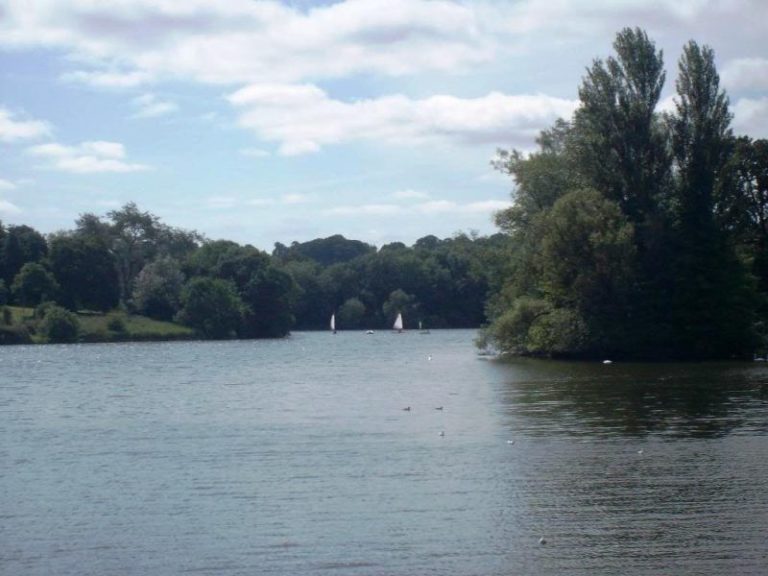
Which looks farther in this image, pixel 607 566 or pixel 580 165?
pixel 580 165

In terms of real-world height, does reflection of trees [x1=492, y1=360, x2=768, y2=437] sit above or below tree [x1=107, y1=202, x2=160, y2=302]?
below

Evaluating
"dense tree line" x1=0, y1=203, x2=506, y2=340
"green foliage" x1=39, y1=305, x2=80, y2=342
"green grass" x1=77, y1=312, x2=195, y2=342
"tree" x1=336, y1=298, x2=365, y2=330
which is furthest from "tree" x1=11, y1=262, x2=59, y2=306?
"tree" x1=336, y1=298, x2=365, y2=330

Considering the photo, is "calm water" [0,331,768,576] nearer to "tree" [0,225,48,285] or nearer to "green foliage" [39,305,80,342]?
"green foliage" [39,305,80,342]

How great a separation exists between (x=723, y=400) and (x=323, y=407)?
49.3 ft

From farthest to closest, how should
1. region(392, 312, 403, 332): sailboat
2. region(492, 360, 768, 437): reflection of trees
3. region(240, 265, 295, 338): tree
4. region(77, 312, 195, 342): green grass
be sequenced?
region(392, 312, 403, 332): sailboat, region(240, 265, 295, 338): tree, region(77, 312, 195, 342): green grass, region(492, 360, 768, 437): reflection of trees

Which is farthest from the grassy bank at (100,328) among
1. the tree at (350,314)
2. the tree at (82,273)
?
the tree at (350,314)

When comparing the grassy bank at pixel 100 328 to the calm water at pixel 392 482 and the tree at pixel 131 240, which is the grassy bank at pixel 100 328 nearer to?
the tree at pixel 131 240

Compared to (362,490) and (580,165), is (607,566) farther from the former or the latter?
(580,165)

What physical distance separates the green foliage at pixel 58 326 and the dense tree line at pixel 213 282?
0.30 meters

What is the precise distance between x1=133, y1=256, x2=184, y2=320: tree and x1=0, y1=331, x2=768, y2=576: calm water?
8967cm

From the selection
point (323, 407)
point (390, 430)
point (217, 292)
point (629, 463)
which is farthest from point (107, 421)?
point (217, 292)

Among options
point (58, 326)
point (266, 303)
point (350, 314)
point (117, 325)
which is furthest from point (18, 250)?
point (350, 314)

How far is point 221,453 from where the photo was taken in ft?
86.9

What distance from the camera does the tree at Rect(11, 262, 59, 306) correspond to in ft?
416
